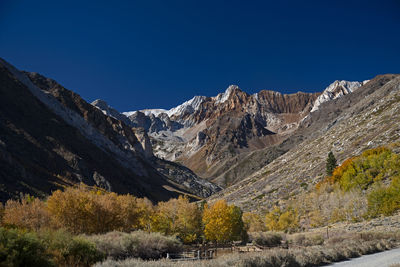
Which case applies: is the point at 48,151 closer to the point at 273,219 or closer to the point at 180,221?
the point at 180,221

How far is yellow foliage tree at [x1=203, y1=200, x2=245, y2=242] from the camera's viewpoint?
1929 inches

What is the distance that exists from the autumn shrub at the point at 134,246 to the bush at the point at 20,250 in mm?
8373

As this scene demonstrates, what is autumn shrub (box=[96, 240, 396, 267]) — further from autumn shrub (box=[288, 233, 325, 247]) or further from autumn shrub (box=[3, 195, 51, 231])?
autumn shrub (box=[3, 195, 51, 231])

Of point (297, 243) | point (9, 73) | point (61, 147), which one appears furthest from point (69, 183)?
point (297, 243)

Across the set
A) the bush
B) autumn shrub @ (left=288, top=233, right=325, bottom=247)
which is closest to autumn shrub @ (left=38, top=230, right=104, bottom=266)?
the bush

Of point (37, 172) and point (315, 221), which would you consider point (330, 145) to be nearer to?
point (315, 221)

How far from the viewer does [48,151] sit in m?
93.6

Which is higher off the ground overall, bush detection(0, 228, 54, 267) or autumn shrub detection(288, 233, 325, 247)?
bush detection(0, 228, 54, 267)

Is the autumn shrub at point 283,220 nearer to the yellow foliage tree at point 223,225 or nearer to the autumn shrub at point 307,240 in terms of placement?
the yellow foliage tree at point 223,225

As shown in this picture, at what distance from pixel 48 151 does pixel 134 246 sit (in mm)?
83896

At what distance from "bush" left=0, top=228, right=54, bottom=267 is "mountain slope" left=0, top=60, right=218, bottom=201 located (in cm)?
5295

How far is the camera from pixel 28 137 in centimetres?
9175

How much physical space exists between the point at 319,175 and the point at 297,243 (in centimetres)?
4476

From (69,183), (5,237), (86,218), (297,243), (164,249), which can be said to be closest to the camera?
(5,237)
